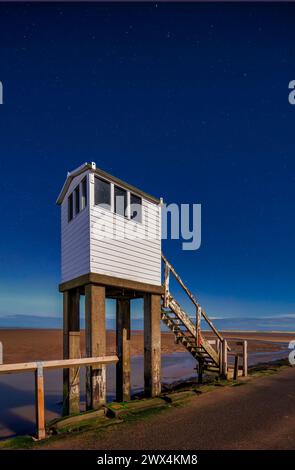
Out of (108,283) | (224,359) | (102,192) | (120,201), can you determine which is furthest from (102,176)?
(224,359)

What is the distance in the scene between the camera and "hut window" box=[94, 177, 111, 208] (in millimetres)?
10195

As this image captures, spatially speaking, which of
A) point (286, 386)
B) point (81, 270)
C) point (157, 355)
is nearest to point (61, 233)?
point (81, 270)

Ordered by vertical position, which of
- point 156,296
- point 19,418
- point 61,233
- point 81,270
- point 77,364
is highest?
point 61,233

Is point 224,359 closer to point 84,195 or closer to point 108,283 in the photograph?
point 108,283

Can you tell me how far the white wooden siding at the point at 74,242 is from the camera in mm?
9906

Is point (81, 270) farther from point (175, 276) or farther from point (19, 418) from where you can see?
point (19, 418)

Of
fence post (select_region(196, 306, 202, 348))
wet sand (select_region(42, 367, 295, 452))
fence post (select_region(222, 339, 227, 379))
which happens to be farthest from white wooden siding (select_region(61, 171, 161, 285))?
fence post (select_region(222, 339, 227, 379))

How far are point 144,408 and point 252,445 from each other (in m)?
3.23

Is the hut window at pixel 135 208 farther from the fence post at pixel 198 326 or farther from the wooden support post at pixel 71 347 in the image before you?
the fence post at pixel 198 326

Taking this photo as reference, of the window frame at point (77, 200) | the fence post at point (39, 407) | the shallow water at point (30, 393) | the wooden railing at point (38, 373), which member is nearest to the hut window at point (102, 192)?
the window frame at point (77, 200)

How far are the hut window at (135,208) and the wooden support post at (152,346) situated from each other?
2.82 metres

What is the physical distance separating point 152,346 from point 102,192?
5.47 m

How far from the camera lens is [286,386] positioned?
12516 millimetres
